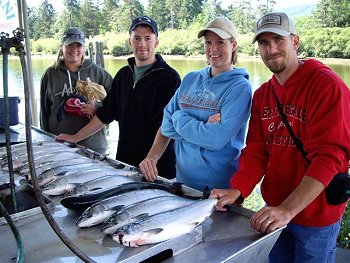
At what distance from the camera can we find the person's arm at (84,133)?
11.2ft

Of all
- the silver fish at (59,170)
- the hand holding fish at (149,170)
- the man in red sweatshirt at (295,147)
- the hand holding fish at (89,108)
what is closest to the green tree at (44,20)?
the hand holding fish at (89,108)

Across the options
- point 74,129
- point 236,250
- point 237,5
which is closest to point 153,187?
point 236,250

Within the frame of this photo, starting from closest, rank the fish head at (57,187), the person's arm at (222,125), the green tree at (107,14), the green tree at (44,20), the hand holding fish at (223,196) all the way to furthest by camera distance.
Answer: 1. the hand holding fish at (223,196)
2. the fish head at (57,187)
3. the person's arm at (222,125)
4. the green tree at (44,20)
5. the green tree at (107,14)

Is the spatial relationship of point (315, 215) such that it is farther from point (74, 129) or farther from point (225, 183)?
point (74, 129)

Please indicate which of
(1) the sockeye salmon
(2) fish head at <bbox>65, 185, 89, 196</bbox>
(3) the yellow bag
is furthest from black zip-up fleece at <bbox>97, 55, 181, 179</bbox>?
(2) fish head at <bbox>65, 185, 89, 196</bbox>

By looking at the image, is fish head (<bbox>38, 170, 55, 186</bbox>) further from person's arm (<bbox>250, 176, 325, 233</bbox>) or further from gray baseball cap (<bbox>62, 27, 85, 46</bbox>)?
gray baseball cap (<bbox>62, 27, 85, 46</bbox>)

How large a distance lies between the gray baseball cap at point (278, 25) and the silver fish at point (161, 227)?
110cm

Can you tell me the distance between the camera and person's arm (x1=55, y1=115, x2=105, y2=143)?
341 cm

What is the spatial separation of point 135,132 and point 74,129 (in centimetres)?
99

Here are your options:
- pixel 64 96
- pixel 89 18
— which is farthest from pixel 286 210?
pixel 89 18

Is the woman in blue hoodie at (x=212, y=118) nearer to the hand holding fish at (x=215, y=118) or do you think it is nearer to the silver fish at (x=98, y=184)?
the hand holding fish at (x=215, y=118)

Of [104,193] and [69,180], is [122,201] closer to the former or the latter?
[104,193]

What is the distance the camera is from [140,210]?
174 centimetres

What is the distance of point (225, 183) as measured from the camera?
8.54ft
